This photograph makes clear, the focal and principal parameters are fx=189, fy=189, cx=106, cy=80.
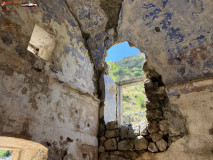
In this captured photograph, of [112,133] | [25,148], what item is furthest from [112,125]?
[25,148]

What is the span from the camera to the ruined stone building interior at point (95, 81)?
2797 millimetres

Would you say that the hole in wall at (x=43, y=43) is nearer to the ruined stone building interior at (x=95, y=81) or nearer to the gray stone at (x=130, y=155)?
the ruined stone building interior at (x=95, y=81)

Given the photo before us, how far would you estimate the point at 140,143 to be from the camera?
358cm

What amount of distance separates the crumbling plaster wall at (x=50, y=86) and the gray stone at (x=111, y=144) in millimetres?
256

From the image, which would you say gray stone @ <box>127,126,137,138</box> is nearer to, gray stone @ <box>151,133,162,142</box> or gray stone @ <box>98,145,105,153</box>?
gray stone @ <box>151,133,162,142</box>

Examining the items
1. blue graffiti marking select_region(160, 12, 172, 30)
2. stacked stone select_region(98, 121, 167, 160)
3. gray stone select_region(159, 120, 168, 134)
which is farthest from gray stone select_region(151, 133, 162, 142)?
blue graffiti marking select_region(160, 12, 172, 30)

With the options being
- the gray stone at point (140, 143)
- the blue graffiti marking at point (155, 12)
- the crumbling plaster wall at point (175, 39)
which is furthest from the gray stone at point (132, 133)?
the blue graffiti marking at point (155, 12)

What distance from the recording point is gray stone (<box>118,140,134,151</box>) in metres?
3.70

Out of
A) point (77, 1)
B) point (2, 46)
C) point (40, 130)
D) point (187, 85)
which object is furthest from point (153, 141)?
point (77, 1)

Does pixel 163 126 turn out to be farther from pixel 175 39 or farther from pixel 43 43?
pixel 43 43

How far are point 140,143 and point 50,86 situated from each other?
1976 millimetres

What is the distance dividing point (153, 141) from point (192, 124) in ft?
2.49

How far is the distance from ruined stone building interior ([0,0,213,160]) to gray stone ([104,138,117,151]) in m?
0.02

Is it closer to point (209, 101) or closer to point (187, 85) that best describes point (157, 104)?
point (187, 85)
